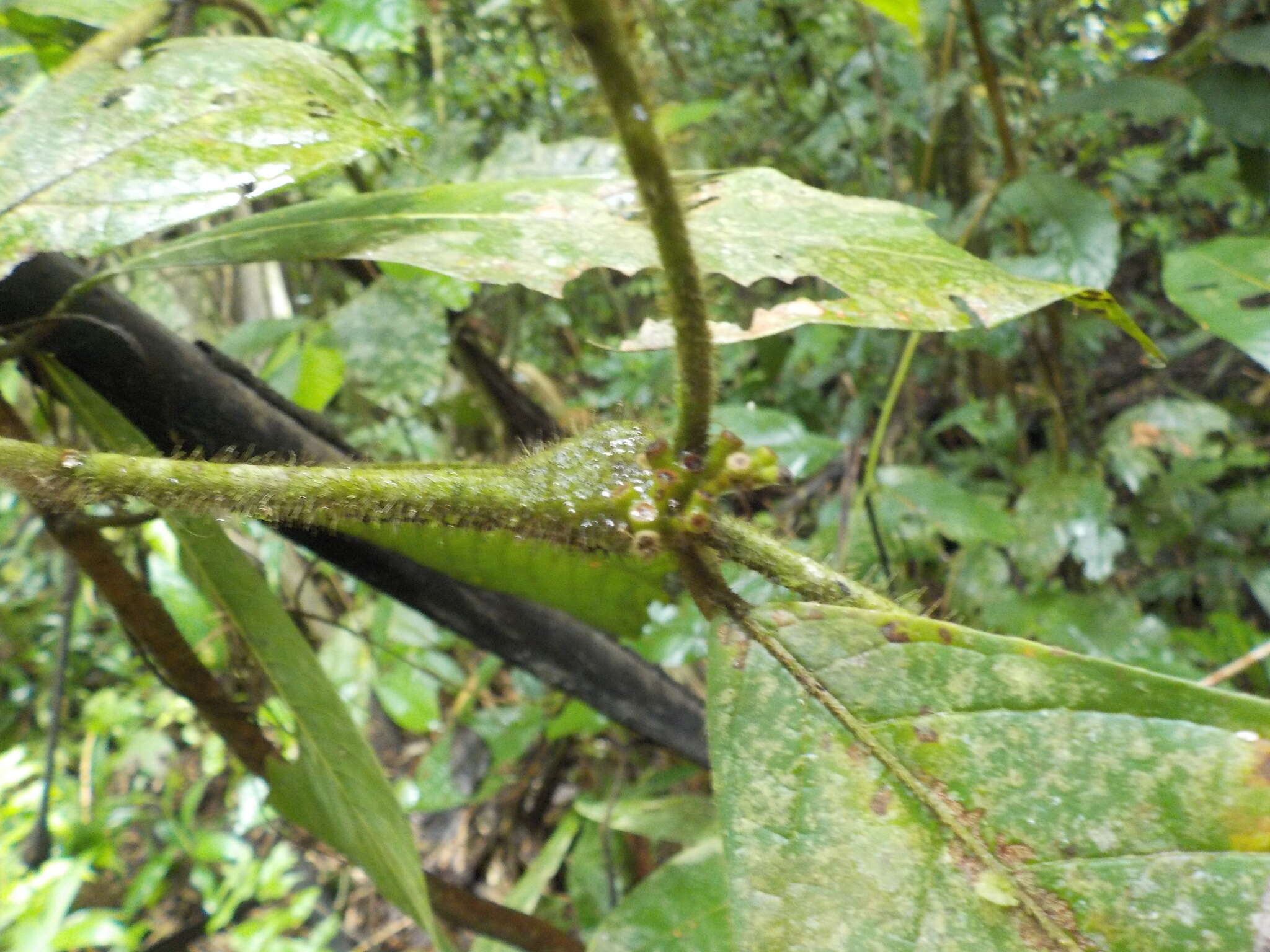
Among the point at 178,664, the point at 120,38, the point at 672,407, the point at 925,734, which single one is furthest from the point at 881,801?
the point at 672,407

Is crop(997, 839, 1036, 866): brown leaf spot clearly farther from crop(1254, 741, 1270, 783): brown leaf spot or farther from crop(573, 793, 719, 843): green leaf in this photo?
crop(573, 793, 719, 843): green leaf

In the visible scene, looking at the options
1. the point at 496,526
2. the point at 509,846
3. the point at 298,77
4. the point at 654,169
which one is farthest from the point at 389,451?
the point at 654,169

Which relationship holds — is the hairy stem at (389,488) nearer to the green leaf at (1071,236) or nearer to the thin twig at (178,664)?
the thin twig at (178,664)

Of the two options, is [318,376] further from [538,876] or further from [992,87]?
[992,87]

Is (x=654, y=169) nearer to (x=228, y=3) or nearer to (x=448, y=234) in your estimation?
(x=448, y=234)

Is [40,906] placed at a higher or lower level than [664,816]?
lower

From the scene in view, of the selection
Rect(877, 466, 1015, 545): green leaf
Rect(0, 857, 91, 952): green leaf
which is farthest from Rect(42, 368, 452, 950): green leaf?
Rect(0, 857, 91, 952): green leaf

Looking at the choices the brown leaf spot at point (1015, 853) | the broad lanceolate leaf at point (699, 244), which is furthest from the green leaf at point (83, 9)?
the brown leaf spot at point (1015, 853)
